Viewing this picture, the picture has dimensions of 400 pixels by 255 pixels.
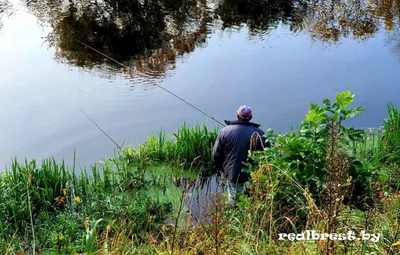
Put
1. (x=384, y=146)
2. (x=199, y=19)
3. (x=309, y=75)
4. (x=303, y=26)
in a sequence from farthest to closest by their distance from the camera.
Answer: (x=199, y=19) → (x=303, y=26) → (x=309, y=75) → (x=384, y=146)

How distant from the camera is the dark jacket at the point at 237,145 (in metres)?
5.95

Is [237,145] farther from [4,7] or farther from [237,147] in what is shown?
[4,7]

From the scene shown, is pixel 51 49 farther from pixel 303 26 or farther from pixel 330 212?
pixel 330 212

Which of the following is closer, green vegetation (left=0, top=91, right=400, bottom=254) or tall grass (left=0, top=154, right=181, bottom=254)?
green vegetation (left=0, top=91, right=400, bottom=254)

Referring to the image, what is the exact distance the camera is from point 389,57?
12258 millimetres

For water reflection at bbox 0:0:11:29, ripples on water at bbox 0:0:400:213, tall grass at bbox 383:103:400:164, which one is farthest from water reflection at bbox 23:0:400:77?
tall grass at bbox 383:103:400:164

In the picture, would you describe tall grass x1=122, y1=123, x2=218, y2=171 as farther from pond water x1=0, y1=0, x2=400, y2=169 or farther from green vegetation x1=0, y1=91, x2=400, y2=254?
pond water x1=0, y1=0, x2=400, y2=169

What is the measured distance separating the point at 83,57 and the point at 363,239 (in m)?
11.4

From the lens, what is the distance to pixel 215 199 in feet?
9.52

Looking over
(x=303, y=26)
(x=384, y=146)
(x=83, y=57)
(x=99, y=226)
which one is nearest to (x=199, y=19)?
(x=303, y=26)

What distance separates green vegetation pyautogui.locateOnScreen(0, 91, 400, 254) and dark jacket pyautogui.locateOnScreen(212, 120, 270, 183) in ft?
1.80

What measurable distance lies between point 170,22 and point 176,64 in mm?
3308

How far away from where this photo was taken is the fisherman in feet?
19.5

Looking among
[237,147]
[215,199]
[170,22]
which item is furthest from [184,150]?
[170,22]
